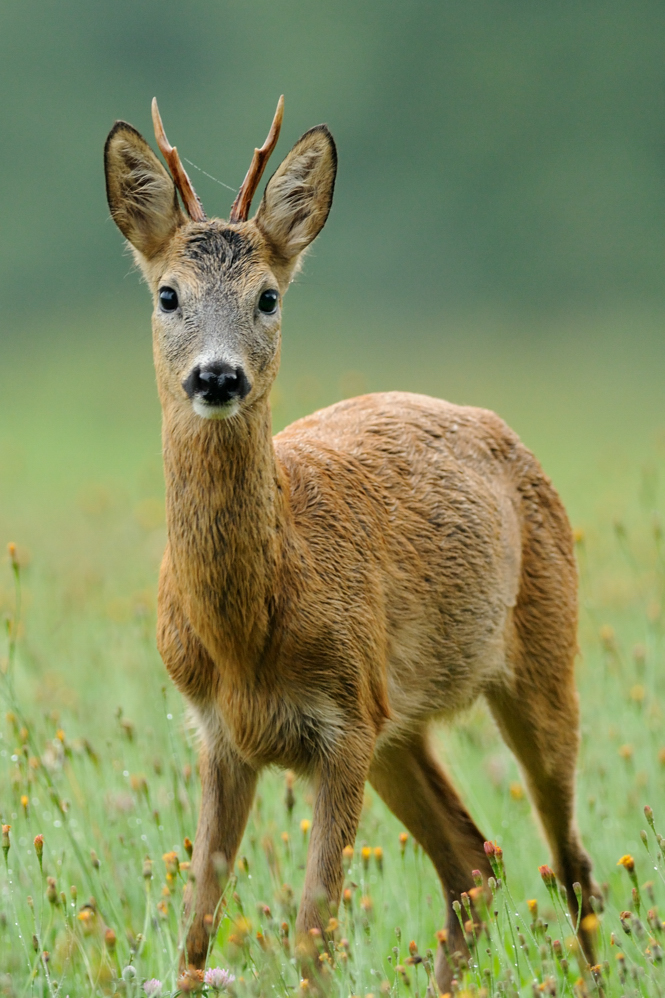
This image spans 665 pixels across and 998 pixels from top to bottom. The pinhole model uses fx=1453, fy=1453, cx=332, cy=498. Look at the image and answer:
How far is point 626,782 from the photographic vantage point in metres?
6.69

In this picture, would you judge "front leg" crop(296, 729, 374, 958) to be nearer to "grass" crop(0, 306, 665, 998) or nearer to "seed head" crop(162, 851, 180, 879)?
"grass" crop(0, 306, 665, 998)

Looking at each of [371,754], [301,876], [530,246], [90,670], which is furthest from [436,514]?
Answer: [530,246]

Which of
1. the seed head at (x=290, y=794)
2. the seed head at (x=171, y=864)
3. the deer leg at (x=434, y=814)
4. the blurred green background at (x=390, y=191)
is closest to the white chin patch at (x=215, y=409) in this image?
the seed head at (x=290, y=794)

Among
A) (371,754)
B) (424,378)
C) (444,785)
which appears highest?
(371,754)

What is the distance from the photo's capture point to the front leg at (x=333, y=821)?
4.49m

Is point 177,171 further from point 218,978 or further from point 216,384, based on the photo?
point 218,978

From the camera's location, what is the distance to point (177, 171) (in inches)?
194

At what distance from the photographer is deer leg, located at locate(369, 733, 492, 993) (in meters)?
5.81

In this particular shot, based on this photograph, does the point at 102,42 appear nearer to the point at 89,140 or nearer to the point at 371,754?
the point at 89,140

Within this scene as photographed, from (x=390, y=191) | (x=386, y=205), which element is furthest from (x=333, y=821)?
(x=390, y=191)

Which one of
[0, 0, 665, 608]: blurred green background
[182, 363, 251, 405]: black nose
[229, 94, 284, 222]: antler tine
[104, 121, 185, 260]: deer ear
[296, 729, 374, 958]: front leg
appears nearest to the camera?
[182, 363, 251, 405]: black nose

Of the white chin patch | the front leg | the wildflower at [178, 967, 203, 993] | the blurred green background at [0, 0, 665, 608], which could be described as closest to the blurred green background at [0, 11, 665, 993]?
the blurred green background at [0, 0, 665, 608]

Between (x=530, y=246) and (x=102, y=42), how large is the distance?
11119mm

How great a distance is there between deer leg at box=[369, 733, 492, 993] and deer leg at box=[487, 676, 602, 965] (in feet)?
0.98
